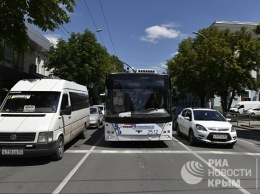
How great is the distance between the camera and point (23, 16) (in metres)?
12.1

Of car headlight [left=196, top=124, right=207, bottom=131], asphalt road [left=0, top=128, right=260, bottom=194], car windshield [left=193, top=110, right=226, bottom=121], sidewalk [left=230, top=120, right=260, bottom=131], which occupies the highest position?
car windshield [left=193, top=110, right=226, bottom=121]

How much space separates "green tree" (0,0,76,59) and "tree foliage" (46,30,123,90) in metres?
17.4

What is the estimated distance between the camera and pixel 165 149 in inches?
464

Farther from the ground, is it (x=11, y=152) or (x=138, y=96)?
(x=138, y=96)

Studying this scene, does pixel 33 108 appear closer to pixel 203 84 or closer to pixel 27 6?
pixel 27 6

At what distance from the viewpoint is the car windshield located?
13828mm

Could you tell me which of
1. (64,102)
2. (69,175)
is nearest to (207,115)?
(64,102)

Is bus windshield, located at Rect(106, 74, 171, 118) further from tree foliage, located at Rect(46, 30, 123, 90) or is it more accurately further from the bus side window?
tree foliage, located at Rect(46, 30, 123, 90)

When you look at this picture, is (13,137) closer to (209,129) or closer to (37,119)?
(37,119)

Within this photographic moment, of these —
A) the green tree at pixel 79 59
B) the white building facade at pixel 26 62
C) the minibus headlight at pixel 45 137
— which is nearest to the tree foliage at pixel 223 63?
the green tree at pixel 79 59

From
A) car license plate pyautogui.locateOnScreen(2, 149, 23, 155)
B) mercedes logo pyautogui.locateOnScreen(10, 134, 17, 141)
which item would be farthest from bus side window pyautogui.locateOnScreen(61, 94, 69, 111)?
car license plate pyautogui.locateOnScreen(2, 149, 23, 155)

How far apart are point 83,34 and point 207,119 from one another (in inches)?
817

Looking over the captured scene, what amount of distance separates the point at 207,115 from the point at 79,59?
18729 mm

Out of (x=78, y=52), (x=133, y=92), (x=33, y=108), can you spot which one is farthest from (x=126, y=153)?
(x=78, y=52)
